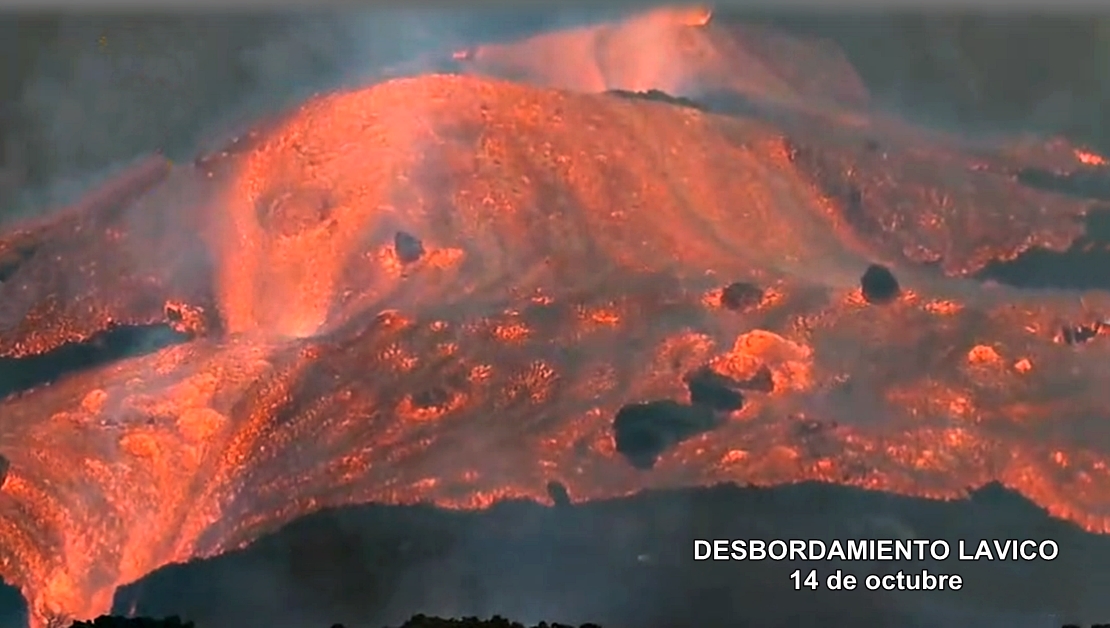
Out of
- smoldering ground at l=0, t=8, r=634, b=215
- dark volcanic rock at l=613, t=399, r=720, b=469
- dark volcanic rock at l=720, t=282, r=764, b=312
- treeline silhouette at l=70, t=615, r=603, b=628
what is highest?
smoldering ground at l=0, t=8, r=634, b=215

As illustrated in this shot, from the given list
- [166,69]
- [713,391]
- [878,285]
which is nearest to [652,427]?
[713,391]

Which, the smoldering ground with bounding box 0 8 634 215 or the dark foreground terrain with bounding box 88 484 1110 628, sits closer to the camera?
the dark foreground terrain with bounding box 88 484 1110 628

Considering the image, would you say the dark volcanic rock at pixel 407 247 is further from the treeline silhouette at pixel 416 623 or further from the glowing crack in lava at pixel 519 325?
the treeline silhouette at pixel 416 623

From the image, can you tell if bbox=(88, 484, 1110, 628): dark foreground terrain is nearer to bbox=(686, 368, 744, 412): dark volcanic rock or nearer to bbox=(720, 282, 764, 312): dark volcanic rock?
bbox=(686, 368, 744, 412): dark volcanic rock

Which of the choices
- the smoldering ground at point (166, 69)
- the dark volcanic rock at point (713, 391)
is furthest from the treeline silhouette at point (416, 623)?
the smoldering ground at point (166, 69)

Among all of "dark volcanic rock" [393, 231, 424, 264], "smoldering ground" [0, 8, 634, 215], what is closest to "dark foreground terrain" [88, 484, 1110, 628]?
"dark volcanic rock" [393, 231, 424, 264]

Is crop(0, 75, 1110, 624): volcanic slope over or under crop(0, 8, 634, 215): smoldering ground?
under

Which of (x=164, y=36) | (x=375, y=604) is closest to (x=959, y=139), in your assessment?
(x=375, y=604)

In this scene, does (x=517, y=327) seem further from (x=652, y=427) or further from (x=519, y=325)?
(x=652, y=427)

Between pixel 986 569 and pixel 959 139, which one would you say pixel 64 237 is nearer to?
pixel 959 139
